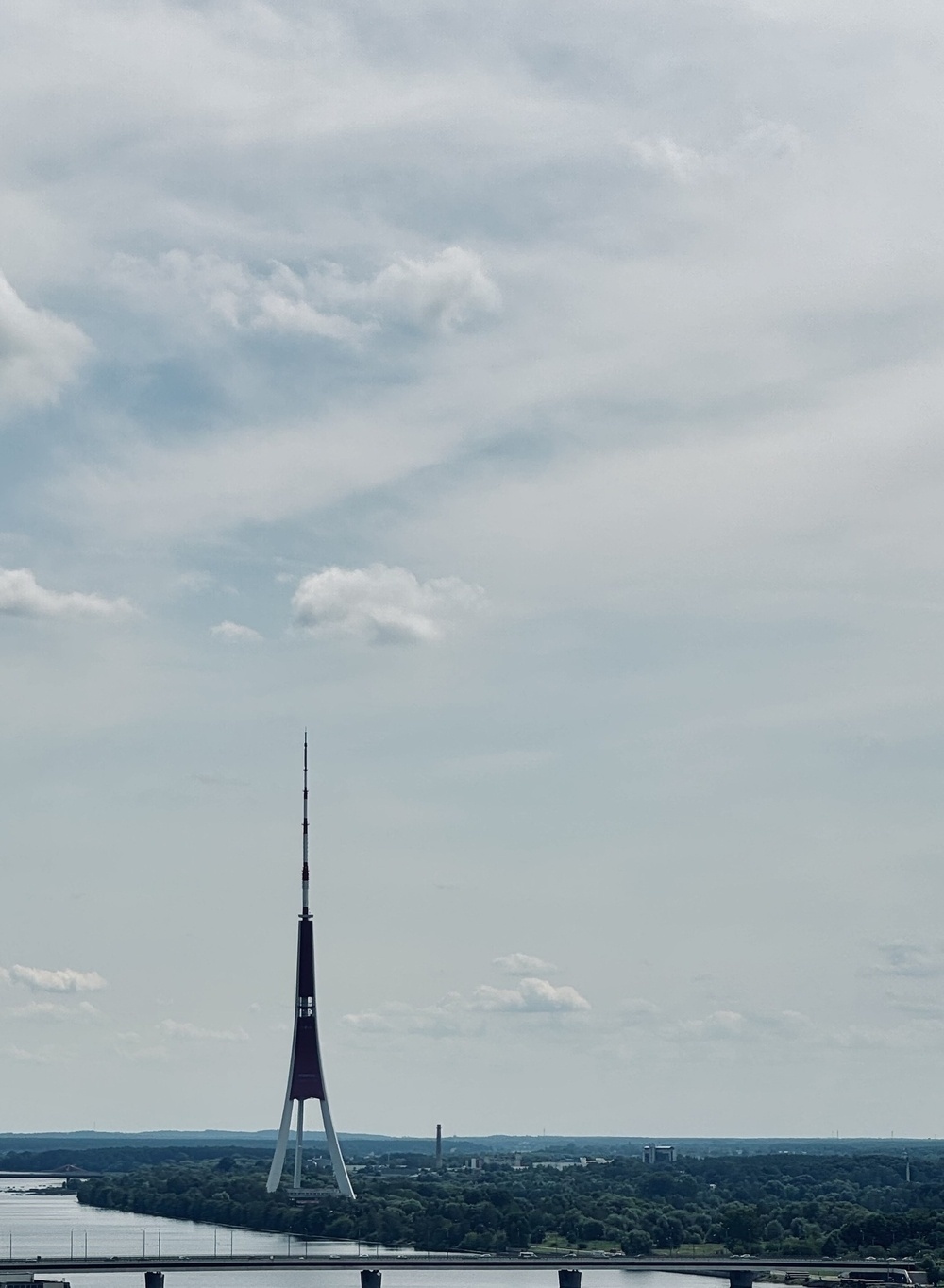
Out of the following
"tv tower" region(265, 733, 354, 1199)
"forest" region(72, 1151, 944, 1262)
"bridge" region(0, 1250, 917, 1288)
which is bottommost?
"bridge" region(0, 1250, 917, 1288)

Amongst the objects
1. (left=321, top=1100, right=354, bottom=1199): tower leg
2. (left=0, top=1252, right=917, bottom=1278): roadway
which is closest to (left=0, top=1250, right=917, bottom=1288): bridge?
(left=0, top=1252, right=917, bottom=1278): roadway

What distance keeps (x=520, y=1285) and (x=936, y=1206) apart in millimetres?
57289

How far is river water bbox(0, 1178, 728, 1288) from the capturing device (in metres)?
115

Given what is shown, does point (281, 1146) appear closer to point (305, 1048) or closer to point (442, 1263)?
point (305, 1048)

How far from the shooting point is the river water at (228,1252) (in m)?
115

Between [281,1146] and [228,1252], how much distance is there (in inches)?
1127

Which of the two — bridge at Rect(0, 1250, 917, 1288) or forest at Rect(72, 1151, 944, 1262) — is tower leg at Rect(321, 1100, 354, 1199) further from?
bridge at Rect(0, 1250, 917, 1288)

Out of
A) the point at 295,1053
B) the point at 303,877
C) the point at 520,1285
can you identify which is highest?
the point at 303,877

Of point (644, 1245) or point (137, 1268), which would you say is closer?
point (137, 1268)

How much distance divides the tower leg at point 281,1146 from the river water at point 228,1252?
4.49 m

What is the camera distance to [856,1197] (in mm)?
189125

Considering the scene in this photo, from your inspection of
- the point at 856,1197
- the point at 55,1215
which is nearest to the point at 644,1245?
the point at 856,1197

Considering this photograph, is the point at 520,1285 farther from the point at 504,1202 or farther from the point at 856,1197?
the point at 856,1197

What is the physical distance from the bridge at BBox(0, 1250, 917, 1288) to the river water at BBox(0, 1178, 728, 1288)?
745 mm
